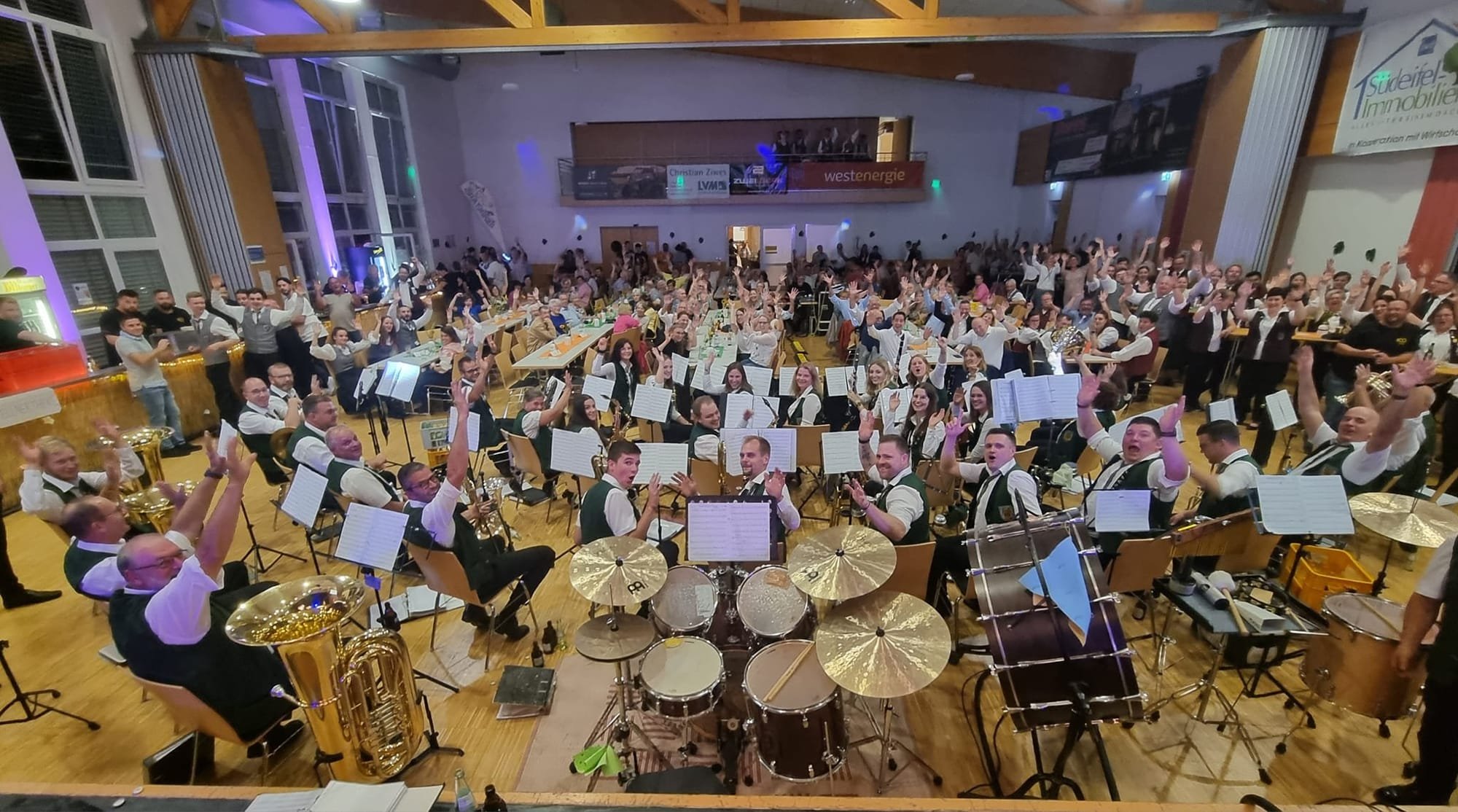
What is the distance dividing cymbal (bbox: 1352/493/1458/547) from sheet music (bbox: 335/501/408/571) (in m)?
5.17

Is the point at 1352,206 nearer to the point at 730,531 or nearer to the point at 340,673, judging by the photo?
the point at 730,531

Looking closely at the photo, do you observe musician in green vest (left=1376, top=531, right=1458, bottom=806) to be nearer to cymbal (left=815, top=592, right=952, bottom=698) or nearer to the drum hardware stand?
cymbal (left=815, top=592, right=952, bottom=698)

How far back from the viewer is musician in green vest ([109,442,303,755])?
262 cm

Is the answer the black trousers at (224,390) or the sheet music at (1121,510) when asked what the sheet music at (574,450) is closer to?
the sheet music at (1121,510)

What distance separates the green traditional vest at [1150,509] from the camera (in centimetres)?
376

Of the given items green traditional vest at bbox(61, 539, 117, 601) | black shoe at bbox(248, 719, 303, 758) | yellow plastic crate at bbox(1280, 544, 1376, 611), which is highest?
green traditional vest at bbox(61, 539, 117, 601)

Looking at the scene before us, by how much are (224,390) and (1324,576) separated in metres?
11.4

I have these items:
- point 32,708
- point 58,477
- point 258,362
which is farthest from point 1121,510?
point 258,362

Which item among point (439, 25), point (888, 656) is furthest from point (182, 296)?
point (888, 656)

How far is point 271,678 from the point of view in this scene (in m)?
3.03

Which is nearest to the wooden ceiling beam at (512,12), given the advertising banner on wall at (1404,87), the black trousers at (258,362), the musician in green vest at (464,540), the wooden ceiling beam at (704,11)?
the wooden ceiling beam at (704,11)

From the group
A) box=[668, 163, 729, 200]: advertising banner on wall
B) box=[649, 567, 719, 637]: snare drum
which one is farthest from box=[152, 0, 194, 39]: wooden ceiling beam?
box=[649, 567, 719, 637]: snare drum

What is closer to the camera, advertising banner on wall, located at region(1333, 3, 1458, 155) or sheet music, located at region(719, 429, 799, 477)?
sheet music, located at region(719, 429, 799, 477)

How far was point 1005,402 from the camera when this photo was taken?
495cm
